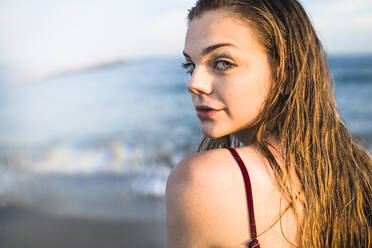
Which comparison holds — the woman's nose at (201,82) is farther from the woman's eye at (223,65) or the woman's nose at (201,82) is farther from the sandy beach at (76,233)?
the sandy beach at (76,233)

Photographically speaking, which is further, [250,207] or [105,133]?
[105,133]

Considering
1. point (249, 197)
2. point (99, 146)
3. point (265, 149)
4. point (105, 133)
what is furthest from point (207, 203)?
point (105, 133)

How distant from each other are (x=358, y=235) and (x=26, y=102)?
51.0ft

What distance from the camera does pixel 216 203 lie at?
1.19 meters

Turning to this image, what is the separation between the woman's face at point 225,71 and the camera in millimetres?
1400

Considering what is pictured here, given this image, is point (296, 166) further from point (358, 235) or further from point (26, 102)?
point (26, 102)

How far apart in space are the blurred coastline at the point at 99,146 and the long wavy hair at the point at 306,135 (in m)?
0.91

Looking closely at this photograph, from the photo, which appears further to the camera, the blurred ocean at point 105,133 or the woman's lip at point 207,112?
the blurred ocean at point 105,133

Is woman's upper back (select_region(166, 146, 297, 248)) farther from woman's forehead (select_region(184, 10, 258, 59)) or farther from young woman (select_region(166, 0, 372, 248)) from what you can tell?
woman's forehead (select_region(184, 10, 258, 59))

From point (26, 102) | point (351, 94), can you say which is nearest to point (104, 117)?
point (26, 102)

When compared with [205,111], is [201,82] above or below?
above

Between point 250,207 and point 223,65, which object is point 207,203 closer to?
point 250,207

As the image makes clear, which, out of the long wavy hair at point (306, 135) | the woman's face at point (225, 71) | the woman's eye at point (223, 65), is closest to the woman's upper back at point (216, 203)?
the long wavy hair at point (306, 135)

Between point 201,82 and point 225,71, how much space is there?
107mm
